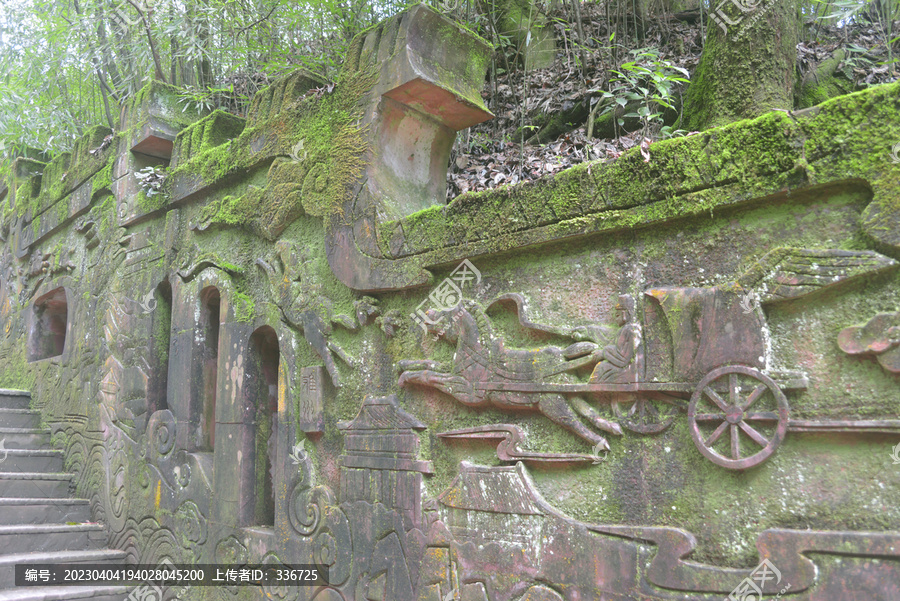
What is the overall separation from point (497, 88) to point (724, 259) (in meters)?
4.05

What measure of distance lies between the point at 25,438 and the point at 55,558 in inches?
87.7

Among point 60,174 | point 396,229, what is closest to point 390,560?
point 396,229

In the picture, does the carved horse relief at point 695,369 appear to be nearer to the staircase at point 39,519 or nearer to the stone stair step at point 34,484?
the staircase at point 39,519

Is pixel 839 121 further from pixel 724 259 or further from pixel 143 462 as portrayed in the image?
pixel 143 462

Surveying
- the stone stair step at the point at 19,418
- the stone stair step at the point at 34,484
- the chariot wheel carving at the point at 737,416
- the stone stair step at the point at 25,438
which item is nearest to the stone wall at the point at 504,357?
the chariot wheel carving at the point at 737,416

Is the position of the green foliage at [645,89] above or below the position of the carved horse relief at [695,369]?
above

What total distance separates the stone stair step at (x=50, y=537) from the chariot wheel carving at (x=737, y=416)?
16.9 ft

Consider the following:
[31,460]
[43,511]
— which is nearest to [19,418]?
[31,460]

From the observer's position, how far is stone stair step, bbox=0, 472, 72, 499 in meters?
5.77

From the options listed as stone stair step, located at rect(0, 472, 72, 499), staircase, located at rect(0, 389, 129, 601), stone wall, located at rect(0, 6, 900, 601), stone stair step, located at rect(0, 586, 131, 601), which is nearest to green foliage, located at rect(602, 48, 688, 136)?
stone wall, located at rect(0, 6, 900, 601)

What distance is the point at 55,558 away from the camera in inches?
193

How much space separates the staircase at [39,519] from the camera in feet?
15.3

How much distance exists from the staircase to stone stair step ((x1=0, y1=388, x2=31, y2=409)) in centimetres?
36

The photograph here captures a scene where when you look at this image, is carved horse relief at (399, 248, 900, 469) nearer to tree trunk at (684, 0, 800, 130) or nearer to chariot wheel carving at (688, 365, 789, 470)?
chariot wheel carving at (688, 365, 789, 470)
